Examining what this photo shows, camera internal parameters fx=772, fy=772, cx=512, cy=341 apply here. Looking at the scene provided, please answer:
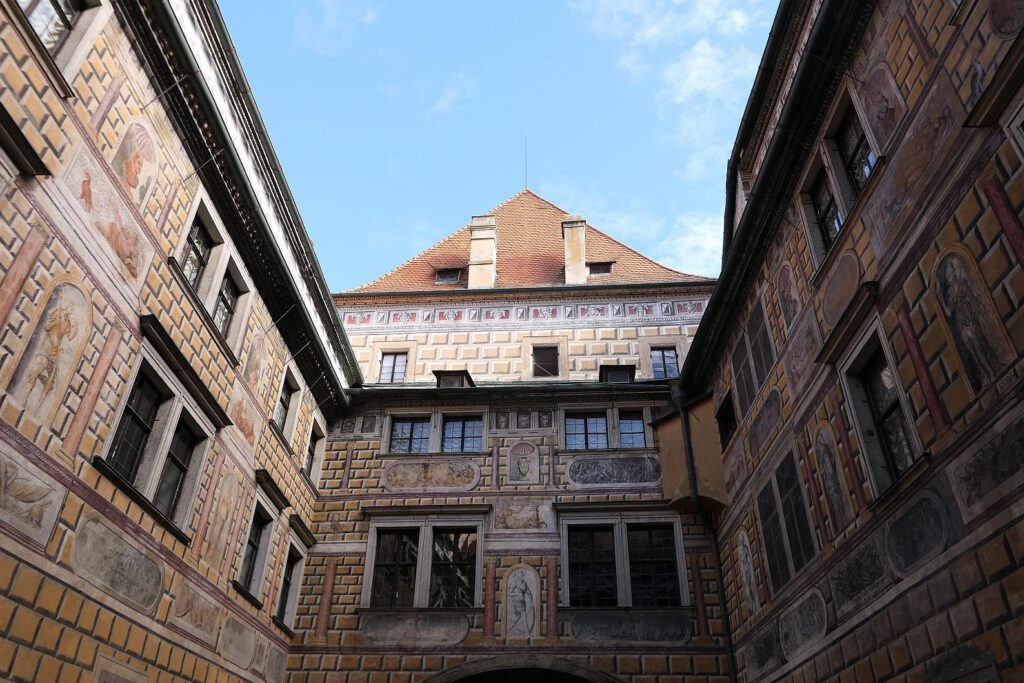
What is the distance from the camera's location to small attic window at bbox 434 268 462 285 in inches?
704

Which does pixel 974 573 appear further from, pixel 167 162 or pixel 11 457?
pixel 167 162

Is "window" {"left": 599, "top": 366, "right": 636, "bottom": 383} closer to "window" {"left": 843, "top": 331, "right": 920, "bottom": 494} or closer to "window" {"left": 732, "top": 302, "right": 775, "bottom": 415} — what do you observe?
"window" {"left": 732, "top": 302, "right": 775, "bottom": 415}

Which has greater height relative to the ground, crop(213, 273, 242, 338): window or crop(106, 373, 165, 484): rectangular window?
crop(213, 273, 242, 338): window

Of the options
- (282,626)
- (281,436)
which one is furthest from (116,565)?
(282,626)

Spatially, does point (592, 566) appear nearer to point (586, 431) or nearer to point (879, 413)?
point (586, 431)

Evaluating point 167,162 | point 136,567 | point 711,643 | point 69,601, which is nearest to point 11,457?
point 69,601

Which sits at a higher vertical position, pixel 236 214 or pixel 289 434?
pixel 236 214

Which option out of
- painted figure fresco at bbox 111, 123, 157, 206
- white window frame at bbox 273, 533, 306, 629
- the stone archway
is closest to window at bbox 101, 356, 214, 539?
painted figure fresco at bbox 111, 123, 157, 206

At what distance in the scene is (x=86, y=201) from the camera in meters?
6.66

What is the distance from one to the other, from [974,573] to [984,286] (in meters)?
1.87

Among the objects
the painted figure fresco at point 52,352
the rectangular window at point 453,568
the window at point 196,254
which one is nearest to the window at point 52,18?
the painted figure fresco at point 52,352

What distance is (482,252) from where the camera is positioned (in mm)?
17812

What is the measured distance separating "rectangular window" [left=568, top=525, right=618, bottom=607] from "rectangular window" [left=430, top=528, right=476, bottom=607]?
60.3 inches

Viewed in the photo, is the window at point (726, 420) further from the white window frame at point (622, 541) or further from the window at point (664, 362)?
the window at point (664, 362)
